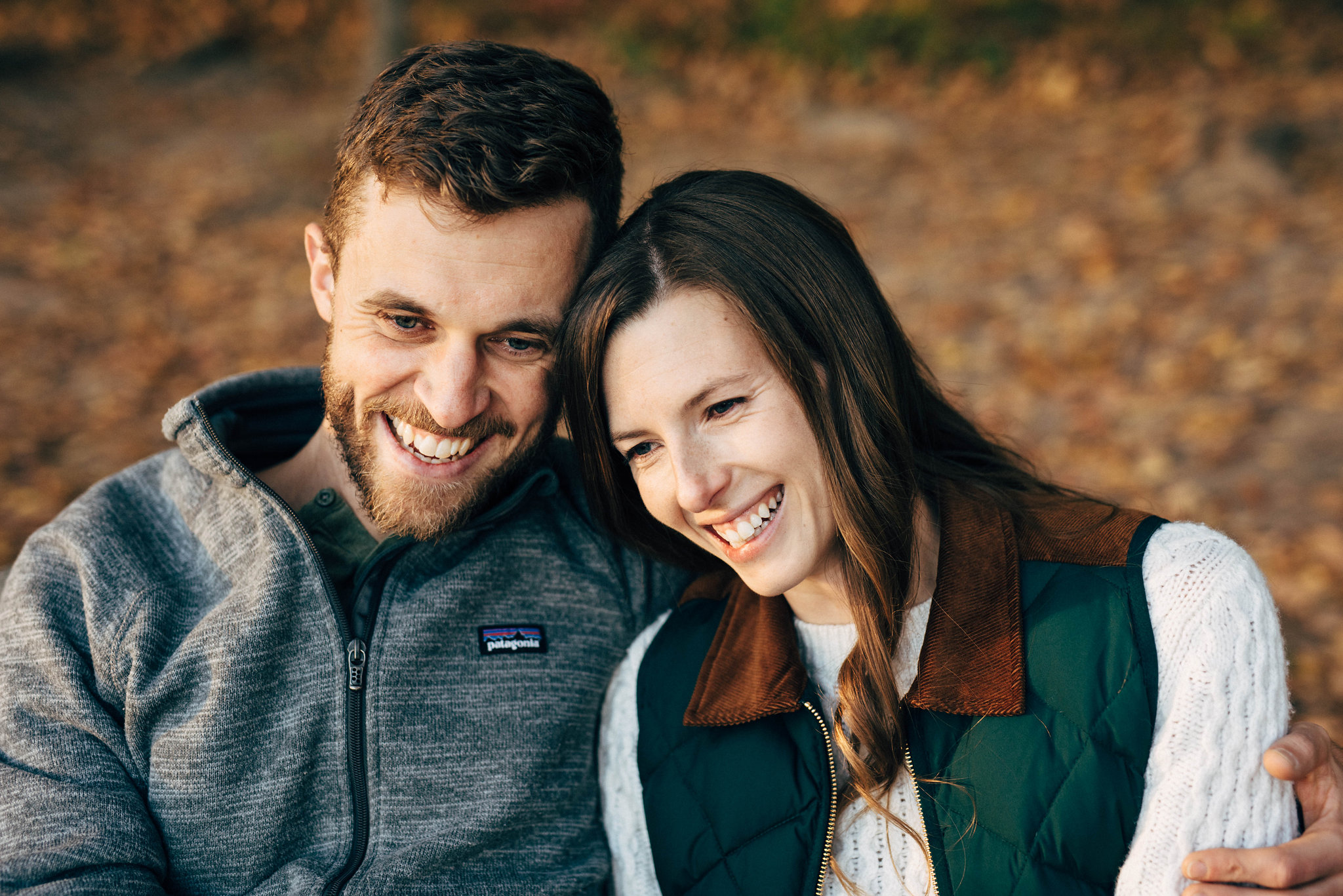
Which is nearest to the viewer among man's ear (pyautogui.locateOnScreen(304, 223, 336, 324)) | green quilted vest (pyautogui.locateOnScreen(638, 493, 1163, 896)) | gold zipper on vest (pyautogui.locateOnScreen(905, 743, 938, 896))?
green quilted vest (pyautogui.locateOnScreen(638, 493, 1163, 896))

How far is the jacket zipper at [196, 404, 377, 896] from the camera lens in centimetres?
234

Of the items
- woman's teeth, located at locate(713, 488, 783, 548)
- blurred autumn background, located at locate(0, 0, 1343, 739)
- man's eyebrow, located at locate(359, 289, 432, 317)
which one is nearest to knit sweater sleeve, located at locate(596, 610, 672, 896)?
woman's teeth, located at locate(713, 488, 783, 548)

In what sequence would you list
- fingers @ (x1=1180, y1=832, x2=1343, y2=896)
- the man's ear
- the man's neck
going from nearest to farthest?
fingers @ (x1=1180, y1=832, x2=1343, y2=896) → the man's ear → the man's neck

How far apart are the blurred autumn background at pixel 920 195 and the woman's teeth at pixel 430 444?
117 inches

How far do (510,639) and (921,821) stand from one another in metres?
1.05

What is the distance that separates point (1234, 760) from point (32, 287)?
7529mm

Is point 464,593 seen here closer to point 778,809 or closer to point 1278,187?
point 778,809

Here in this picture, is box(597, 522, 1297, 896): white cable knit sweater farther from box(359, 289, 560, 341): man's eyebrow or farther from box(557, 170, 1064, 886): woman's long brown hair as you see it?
box(359, 289, 560, 341): man's eyebrow

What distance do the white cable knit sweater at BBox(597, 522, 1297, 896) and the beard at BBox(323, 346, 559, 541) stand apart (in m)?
1.21

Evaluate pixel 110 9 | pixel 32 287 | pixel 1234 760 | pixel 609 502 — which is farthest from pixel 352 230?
pixel 110 9

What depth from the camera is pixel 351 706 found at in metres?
2.38

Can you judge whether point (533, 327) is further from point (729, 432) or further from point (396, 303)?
point (729, 432)

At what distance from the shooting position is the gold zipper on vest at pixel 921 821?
213 centimetres

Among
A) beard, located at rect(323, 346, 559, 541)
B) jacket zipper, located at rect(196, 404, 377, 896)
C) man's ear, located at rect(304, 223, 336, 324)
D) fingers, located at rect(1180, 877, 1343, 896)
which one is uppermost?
man's ear, located at rect(304, 223, 336, 324)
